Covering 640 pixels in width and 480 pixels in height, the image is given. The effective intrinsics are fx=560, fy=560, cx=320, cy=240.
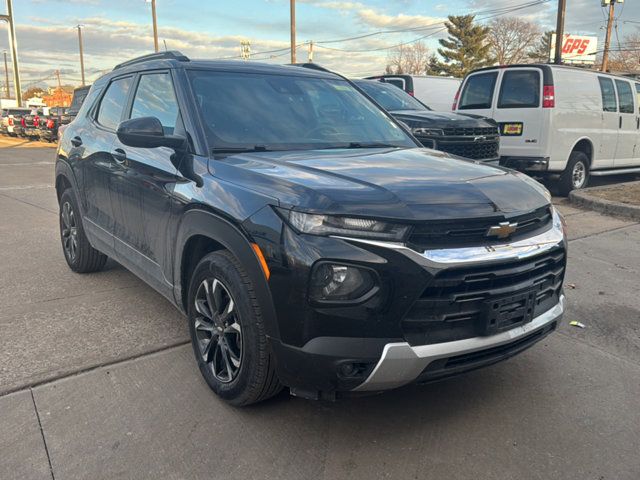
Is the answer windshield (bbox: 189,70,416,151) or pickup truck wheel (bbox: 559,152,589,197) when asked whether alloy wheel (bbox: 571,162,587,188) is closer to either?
pickup truck wheel (bbox: 559,152,589,197)

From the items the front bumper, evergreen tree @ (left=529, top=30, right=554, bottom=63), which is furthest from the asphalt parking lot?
evergreen tree @ (left=529, top=30, right=554, bottom=63)

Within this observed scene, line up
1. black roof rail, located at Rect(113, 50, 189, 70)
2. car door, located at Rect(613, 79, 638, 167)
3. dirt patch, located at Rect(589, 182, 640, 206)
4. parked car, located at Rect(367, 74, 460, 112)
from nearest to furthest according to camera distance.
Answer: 1. black roof rail, located at Rect(113, 50, 189, 70)
2. dirt patch, located at Rect(589, 182, 640, 206)
3. car door, located at Rect(613, 79, 638, 167)
4. parked car, located at Rect(367, 74, 460, 112)

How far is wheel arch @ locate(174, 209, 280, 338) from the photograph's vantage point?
2.51 m

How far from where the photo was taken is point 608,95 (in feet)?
34.8

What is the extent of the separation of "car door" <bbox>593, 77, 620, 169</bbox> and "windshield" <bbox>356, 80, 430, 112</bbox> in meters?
3.62

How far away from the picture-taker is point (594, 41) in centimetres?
5200

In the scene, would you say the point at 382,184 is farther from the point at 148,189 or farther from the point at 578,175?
the point at 578,175

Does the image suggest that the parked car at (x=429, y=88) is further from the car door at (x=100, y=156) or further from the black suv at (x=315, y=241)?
the black suv at (x=315, y=241)

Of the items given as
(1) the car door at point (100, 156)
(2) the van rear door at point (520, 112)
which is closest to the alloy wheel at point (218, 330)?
(1) the car door at point (100, 156)

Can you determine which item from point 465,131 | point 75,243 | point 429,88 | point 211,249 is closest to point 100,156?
point 75,243

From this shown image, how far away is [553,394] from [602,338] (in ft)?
3.36

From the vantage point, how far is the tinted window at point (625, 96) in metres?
10.9

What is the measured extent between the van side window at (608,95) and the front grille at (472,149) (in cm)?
366

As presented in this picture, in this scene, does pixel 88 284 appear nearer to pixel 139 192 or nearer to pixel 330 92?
pixel 139 192
